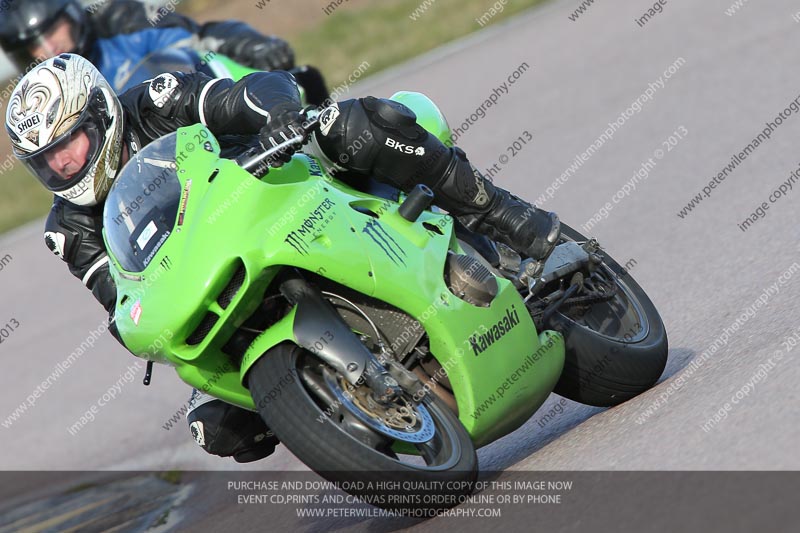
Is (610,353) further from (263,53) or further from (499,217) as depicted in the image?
(263,53)

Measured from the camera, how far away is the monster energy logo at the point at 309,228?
392 cm

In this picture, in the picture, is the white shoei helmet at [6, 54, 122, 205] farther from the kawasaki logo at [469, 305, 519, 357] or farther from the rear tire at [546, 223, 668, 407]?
the rear tire at [546, 223, 668, 407]

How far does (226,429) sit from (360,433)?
117 cm

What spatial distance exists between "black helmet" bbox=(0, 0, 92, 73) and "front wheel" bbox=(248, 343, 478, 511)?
14.6ft

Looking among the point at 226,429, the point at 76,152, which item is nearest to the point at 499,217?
the point at 226,429

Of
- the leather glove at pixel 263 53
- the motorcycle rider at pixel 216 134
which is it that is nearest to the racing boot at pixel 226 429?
the motorcycle rider at pixel 216 134

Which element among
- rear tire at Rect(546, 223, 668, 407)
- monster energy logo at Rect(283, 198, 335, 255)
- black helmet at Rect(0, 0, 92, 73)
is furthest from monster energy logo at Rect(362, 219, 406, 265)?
black helmet at Rect(0, 0, 92, 73)

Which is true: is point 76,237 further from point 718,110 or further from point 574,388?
point 718,110

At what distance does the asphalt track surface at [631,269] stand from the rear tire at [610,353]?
0.10 meters

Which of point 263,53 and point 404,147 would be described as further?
point 263,53

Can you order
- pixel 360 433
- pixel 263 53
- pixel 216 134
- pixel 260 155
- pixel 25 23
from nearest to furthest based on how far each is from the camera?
pixel 360 433 < pixel 260 155 < pixel 216 134 < pixel 25 23 < pixel 263 53

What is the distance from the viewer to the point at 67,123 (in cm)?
463

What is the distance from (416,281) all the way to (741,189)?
4.10m

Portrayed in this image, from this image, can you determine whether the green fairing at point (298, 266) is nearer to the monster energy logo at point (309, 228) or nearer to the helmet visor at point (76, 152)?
the monster energy logo at point (309, 228)
